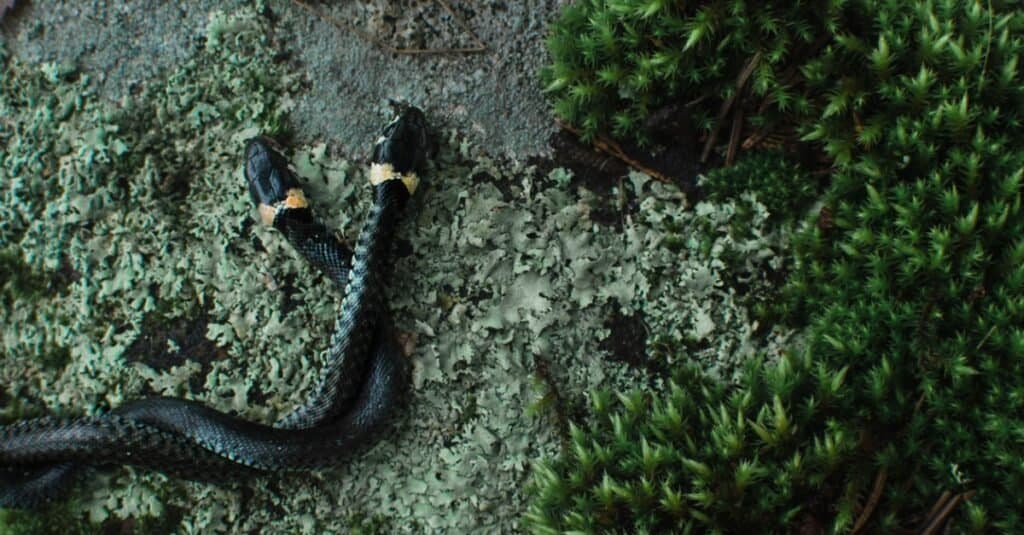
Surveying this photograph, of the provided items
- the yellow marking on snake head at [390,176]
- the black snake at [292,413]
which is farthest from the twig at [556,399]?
the yellow marking on snake head at [390,176]

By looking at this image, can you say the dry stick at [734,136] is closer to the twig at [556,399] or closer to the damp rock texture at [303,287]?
the damp rock texture at [303,287]

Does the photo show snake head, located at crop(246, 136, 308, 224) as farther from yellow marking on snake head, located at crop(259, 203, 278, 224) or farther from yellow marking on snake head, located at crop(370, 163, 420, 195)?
yellow marking on snake head, located at crop(370, 163, 420, 195)

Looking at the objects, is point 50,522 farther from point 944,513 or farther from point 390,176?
point 944,513

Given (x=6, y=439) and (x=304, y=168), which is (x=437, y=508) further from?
(x=6, y=439)

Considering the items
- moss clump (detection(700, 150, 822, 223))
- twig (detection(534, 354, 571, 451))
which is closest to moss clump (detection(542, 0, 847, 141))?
moss clump (detection(700, 150, 822, 223))

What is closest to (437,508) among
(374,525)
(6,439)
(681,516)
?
(374,525)

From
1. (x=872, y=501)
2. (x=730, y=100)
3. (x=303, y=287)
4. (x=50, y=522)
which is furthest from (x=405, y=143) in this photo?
(x=872, y=501)
